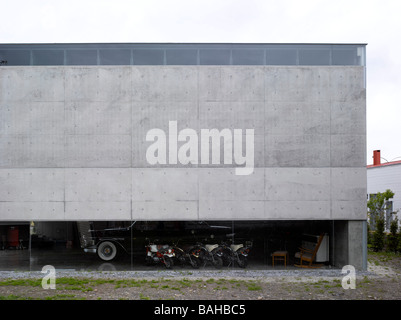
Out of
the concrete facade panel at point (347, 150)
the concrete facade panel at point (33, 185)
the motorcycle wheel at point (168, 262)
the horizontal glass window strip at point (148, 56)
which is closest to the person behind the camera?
the motorcycle wheel at point (168, 262)

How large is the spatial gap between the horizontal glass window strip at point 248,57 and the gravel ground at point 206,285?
674cm

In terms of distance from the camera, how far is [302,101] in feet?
38.4

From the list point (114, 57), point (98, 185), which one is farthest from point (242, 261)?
point (114, 57)

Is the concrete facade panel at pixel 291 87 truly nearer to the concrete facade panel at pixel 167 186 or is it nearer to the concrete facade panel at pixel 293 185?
the concrete facade panel at pixel 293 185

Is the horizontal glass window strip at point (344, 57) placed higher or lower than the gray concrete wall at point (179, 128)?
higher

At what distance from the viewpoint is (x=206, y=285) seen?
9703mm

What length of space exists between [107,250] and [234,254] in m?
4.09

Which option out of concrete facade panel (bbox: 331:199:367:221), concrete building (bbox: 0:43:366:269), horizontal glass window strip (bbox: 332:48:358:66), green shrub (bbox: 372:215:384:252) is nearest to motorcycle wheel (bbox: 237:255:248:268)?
concrete building (bbox: 0:43:366:269)

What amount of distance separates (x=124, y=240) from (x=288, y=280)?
5200 millimetres

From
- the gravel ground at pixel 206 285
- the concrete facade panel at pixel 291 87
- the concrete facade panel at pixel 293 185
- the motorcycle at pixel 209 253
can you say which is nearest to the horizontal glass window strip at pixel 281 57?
the concrete facade panel at pixel 291 87

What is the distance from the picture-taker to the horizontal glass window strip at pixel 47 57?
11.8m

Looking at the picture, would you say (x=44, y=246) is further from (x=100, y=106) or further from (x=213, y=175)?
(x=213, y=175)
